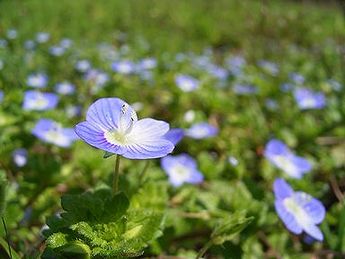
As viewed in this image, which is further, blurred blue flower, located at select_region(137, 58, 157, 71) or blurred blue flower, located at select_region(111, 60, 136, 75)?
blurred blue flower, located at select_region(137, 58, 157, 71)

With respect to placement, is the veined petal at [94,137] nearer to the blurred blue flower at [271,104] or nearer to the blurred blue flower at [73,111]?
the blurred blue flower at [73,111]

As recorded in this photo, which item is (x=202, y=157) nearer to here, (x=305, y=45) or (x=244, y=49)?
(x=244, y=49)

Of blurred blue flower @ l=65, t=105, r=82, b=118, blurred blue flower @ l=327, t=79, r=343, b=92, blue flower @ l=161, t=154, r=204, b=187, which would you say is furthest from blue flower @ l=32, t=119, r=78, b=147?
blurred blue flower @ l=327, t=79, r=343, b=92

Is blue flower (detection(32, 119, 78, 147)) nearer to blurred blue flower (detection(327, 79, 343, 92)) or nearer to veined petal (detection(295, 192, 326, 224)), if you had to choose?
veined petal (detection(295, 192, 326, 224))

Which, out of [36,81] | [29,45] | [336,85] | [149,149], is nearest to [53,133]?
[36,81]

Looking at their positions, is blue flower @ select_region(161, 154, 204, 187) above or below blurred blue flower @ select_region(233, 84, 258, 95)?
above
